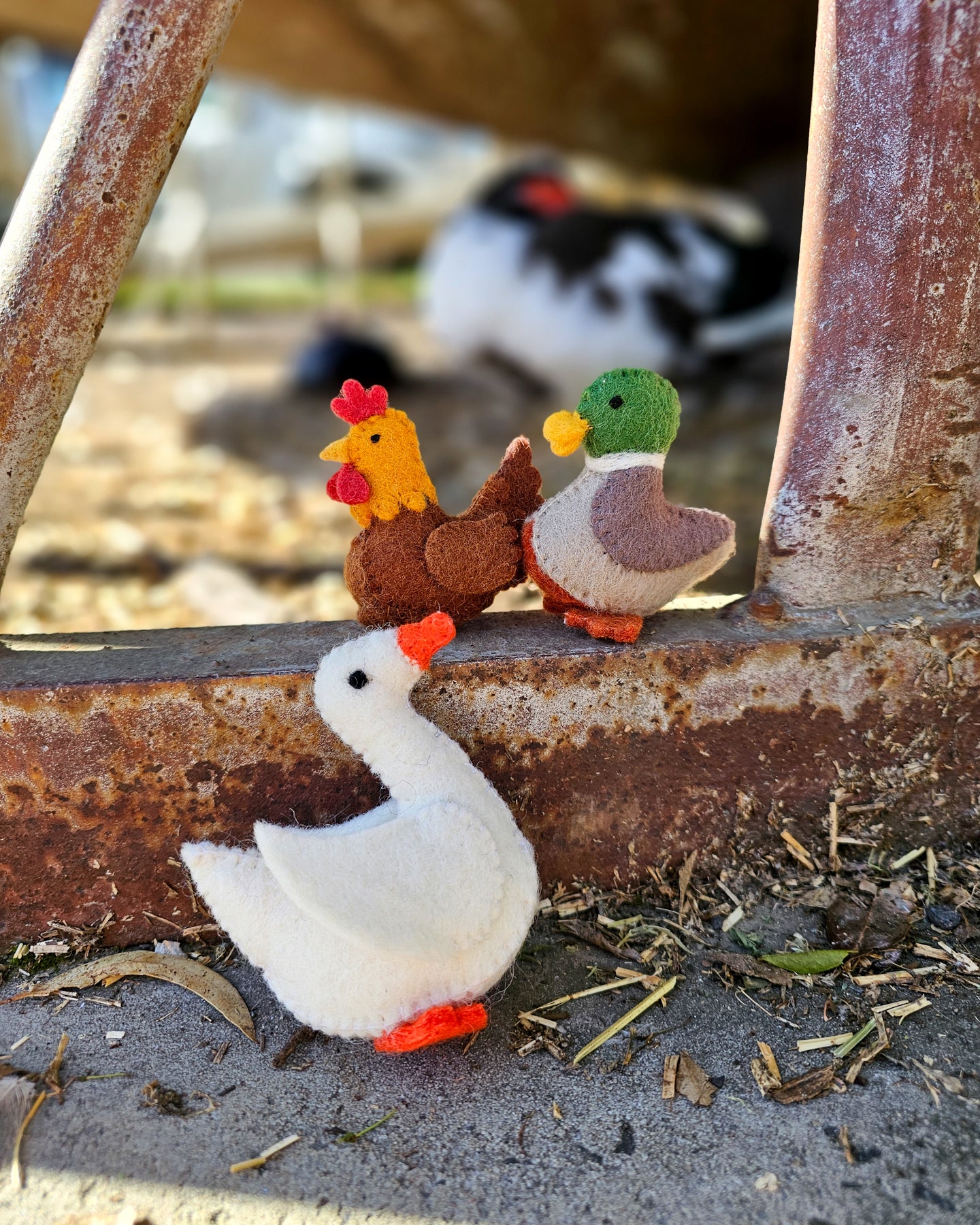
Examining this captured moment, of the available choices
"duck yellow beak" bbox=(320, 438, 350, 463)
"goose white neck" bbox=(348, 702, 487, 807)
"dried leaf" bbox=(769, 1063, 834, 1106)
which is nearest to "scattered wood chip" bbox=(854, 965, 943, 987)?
"dried leaf" bbox=(769, 1063, 834, 1106)

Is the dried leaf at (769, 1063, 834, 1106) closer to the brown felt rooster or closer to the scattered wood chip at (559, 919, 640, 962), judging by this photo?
the scattered wood chip at (559, 919, 640, 962)

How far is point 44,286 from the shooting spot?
48.7 inches

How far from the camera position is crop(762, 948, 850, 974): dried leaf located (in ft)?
4.21

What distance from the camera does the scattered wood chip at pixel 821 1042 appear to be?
3.87 ft

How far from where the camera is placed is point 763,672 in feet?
4.41

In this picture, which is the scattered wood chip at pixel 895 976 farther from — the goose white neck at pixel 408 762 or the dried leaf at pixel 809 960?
the goose white neck at pixel 408 762

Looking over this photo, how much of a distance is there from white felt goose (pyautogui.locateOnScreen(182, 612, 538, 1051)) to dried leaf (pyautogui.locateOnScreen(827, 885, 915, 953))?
44 cm

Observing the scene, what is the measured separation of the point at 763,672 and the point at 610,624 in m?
0.22

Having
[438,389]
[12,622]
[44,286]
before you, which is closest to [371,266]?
[438,389]

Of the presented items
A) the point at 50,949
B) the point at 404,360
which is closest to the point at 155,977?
the point at 50,949

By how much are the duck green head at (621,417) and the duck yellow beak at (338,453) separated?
0.77 feet

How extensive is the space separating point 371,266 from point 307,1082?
32.6 feet

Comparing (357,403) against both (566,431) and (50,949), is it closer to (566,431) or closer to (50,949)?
(566,431)

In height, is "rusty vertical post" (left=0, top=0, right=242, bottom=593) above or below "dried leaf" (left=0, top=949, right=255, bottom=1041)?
above
